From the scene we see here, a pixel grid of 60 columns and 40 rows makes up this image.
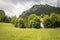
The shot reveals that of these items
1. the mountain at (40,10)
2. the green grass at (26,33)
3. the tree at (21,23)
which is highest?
the mountain at (40,10)

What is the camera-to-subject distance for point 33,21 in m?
3.46

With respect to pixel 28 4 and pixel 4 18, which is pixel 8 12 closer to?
pixel 4 18

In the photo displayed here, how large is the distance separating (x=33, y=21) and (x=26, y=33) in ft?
0.94

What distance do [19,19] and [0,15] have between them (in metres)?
0.41

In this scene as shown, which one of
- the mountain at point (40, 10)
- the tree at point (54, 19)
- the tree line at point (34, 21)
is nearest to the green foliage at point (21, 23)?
the tree line at point (34, 21)

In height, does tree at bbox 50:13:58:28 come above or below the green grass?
above

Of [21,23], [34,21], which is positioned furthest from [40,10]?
[21,23]

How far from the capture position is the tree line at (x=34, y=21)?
3.44m

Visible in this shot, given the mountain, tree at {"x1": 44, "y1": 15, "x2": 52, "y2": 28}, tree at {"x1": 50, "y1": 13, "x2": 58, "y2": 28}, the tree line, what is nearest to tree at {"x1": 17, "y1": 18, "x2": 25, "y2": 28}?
the tree line

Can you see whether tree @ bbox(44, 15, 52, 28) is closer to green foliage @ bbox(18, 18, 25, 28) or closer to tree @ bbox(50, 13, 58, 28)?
tree @ bbox(50, 13, 58, 28)

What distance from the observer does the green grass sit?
3.39 metres

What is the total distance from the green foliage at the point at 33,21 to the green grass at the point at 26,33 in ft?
0.34

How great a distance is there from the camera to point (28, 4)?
11.6ft

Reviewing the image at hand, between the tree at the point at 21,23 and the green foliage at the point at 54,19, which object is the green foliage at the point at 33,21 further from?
the green foliage at the point at 54,19
